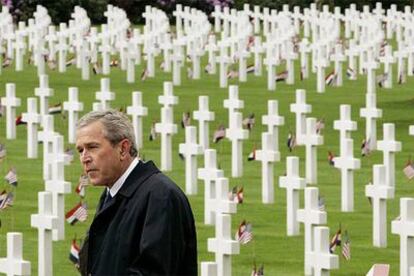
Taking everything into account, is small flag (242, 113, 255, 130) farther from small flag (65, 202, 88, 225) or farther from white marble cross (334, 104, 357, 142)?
small flag (65, 202, 88, 225)

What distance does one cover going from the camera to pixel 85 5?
44062mm

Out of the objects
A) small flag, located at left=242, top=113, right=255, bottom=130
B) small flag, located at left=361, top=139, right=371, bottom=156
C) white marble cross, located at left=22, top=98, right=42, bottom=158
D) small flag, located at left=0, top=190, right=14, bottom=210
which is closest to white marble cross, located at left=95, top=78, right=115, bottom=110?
small flag, located at left=242, top=113, right=255, bottom=130

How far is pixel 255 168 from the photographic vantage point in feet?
70.3

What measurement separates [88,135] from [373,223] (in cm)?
822

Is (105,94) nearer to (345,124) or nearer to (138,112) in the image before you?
(138,112)

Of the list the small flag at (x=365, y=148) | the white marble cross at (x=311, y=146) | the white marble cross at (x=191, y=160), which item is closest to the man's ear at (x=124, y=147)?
the white marble cross at (x=191, y=160)

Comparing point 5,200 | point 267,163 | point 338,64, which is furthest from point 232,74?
point 5,200

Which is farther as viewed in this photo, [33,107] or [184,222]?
[33,107]

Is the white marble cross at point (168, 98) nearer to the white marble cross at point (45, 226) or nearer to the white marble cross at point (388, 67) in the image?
the white marble cross at point (388, 67)

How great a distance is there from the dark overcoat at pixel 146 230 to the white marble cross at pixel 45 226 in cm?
540

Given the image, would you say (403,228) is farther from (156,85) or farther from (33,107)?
(156,85)

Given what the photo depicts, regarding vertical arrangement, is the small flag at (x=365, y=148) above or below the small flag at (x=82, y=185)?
above

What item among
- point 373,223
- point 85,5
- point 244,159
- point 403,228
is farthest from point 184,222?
point 85,5

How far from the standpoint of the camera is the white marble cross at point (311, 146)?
19.9 meters
